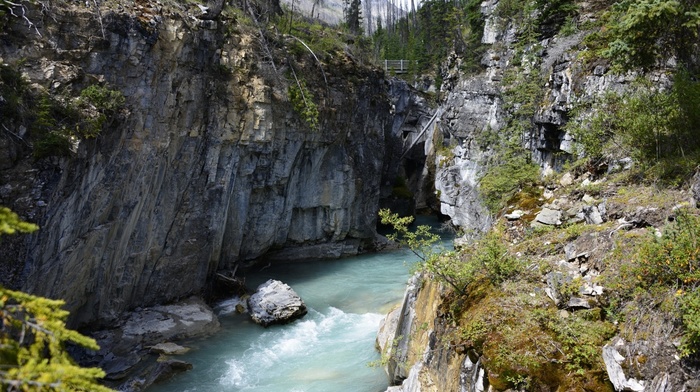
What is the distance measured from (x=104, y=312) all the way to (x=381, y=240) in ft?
54.4

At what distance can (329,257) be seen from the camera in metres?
24.9

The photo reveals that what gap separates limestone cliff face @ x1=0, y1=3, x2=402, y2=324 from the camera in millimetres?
12023

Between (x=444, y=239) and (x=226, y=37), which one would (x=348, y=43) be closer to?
(x=226, y=37)

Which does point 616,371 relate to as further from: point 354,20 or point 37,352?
point 354,20

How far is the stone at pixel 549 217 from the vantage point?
905 cm

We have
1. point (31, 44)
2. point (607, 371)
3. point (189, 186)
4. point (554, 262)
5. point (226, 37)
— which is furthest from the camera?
point (226, 37)

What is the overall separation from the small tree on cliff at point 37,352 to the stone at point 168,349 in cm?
1103

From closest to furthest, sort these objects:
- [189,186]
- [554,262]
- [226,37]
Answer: [554,262] → [189,186] → [226,37]

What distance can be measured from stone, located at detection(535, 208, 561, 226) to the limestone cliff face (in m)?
11.6

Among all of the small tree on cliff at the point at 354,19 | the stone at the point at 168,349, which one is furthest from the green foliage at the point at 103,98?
the small tree on cliff at the point at 354,19

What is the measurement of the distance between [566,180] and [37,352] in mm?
11483

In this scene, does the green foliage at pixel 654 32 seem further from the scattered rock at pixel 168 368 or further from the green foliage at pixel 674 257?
the scattered rock at pixel 168 368

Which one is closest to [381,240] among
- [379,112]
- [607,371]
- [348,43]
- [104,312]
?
[379,112]

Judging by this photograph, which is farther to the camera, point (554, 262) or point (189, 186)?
point (189, 186)
